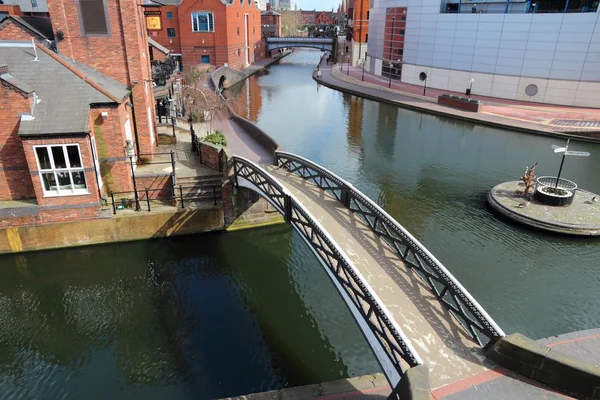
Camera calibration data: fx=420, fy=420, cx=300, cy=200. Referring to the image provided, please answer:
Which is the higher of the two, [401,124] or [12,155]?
[12,155]

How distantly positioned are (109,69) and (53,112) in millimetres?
4072

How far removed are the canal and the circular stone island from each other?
1.57 feet

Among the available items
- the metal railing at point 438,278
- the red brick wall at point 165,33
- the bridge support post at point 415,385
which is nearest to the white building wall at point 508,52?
the red brick wall at point 165,33

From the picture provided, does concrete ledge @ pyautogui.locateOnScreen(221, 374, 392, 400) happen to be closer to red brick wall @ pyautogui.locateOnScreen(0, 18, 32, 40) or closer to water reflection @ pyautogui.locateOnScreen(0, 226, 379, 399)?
water reflection @ pyautogui.locateOnScreen(0, 226, 379, 399)

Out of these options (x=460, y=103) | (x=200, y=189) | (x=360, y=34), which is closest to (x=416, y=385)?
(x=200, y=189)

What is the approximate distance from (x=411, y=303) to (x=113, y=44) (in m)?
15.4

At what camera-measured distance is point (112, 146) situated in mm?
15867

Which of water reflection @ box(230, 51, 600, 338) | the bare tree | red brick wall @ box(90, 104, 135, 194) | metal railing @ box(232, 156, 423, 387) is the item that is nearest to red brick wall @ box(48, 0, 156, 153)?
red brick wall @ box(90, 104, 135, 194)

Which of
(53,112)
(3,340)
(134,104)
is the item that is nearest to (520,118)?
(134,104)

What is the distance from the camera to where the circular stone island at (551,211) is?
1703 centimetres

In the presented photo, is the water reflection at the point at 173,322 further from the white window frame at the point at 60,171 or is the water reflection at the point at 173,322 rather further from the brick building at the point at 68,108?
the white window frame at the point at 60,171

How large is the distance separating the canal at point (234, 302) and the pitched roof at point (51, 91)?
4.85 meters

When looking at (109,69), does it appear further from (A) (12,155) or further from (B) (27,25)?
(A) (12,155)

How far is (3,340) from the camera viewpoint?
1220 cm
